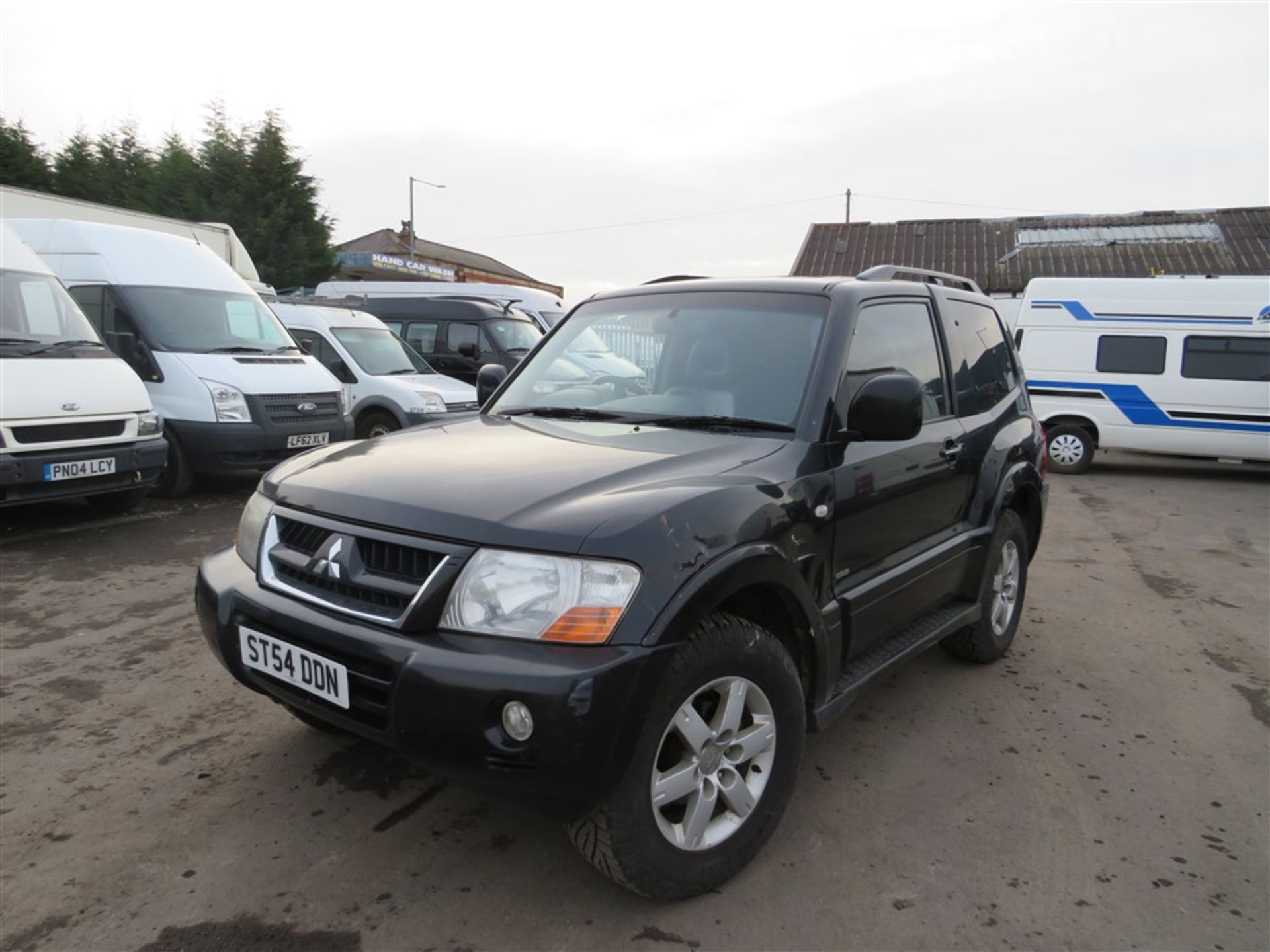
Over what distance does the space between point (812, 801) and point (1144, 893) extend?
0.98 meters

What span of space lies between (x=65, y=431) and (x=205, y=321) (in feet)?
8.59

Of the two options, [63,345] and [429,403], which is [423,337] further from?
[63,345]

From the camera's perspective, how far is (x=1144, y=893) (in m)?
2.46

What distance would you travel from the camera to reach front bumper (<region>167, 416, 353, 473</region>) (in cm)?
756

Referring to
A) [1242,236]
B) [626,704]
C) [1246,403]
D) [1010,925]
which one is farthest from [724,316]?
[1242,236]

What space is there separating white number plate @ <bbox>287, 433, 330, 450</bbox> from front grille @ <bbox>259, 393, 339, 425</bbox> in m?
0.14

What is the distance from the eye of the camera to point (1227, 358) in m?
11.2

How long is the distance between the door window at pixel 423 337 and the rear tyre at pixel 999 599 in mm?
10733

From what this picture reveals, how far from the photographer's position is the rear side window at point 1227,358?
1108 cm

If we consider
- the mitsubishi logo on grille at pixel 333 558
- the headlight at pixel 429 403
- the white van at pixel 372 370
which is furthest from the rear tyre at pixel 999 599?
the headlight at pixel 429 403

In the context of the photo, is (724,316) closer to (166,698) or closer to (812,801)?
(812,801)

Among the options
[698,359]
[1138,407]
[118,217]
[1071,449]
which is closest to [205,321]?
[118,217]

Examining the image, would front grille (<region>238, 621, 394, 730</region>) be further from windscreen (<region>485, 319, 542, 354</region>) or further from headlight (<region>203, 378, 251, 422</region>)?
windscreen (<region>485, 319, 542, 354</region>)

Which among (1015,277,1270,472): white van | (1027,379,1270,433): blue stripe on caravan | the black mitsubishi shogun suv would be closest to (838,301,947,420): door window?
the black mitsubishi shogun suv
